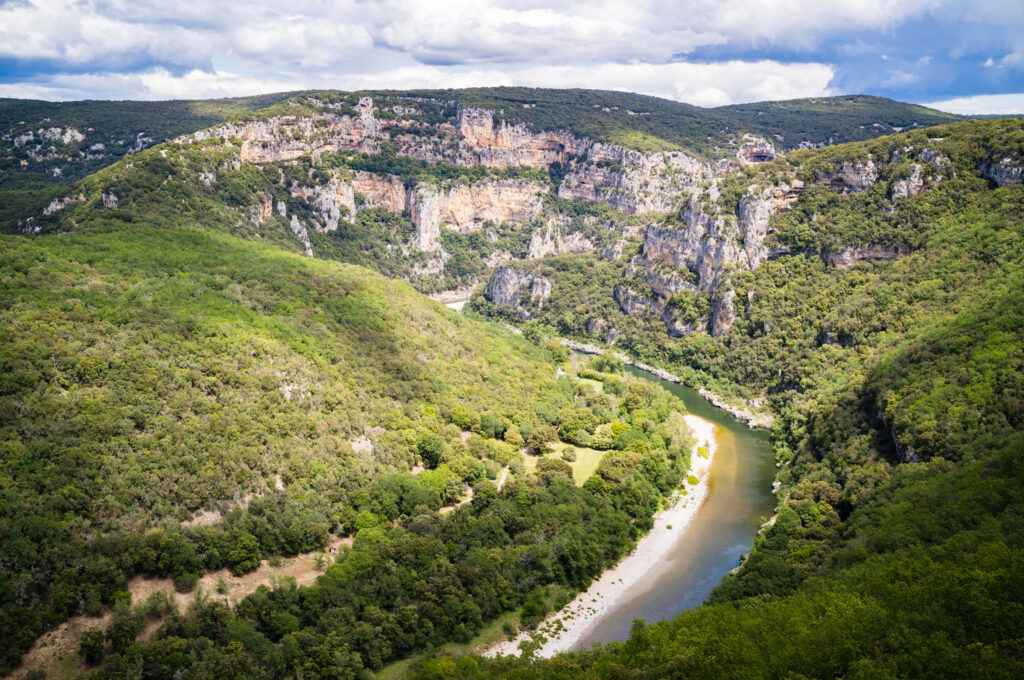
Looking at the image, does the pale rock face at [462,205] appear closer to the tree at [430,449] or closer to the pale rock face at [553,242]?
the pale rock face at [553,242]

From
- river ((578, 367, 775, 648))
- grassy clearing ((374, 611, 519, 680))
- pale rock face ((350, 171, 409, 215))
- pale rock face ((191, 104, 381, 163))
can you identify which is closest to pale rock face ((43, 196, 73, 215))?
pale rock face ((191, 104, 381, 163))

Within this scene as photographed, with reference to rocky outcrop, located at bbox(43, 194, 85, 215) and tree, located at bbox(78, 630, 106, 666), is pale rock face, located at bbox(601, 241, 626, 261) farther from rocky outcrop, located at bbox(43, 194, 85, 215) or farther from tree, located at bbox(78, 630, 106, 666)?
tree, located at bbox(78, 630, 106, 666)

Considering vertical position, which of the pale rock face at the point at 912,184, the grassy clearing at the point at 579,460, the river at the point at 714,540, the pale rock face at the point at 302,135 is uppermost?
the pale rock face at the point at 302,135

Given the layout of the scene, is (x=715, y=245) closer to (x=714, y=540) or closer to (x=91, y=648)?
(x=714, y=540)

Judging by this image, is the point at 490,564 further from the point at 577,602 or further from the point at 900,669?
the point at 900,669

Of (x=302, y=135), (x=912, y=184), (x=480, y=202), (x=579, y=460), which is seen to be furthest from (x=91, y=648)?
(x=480, y=202)

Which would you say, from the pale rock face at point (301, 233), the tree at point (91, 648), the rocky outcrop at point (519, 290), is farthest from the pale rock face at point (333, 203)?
the tree at point (91, 648)
